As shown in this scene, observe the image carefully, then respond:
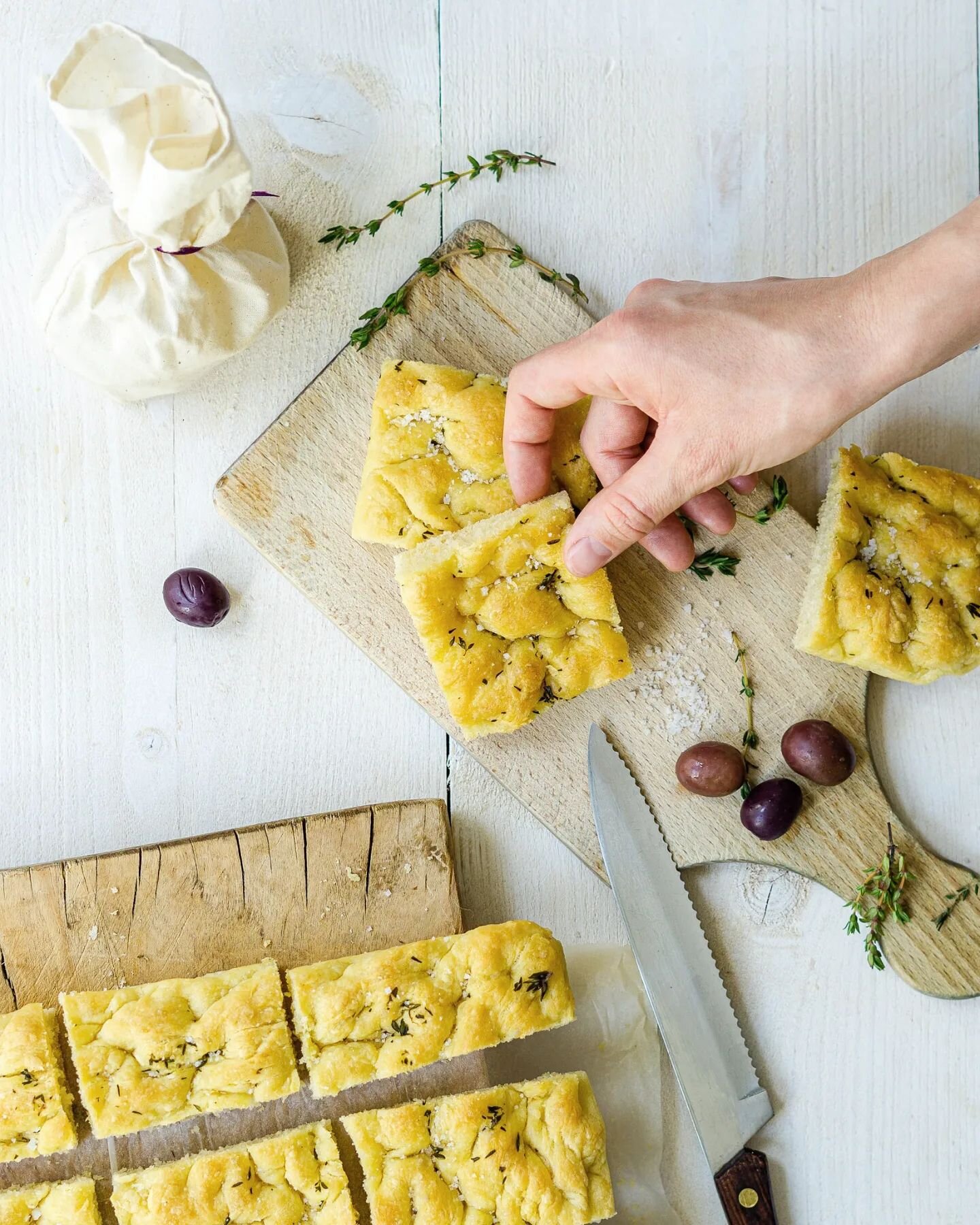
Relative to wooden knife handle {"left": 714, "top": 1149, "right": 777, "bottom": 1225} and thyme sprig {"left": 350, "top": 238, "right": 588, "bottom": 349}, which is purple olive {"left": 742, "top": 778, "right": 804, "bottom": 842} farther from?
thyme sprig {"left": 350, "top": 238, "right": 588, "bottom": 349}

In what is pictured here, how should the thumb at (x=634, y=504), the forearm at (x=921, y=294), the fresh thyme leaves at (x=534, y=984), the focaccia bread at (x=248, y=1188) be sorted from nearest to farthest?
the forearm at (x=921, y=294) → the thumb at (x=634, y=504) → the focaccia bread at (x=248, y=1188) → the fresh thyme leaves at (x=534, y=984)

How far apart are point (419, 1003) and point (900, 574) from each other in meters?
1.79

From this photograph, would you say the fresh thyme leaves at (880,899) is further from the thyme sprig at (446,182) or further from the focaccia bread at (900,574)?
the thyme sprig at (446,182)

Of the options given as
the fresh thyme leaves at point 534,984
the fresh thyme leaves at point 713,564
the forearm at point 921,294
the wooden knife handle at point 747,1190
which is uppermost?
the forearm at point 921,294

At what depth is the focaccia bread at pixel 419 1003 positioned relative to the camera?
2.75 metres

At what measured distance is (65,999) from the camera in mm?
2727

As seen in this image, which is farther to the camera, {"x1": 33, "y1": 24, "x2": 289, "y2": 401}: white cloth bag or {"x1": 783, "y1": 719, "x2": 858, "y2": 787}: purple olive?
{"x1": 783, "y1": 719, "x2": 858, "y2": 787}: purple olive

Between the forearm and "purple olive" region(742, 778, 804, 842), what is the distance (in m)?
1.17

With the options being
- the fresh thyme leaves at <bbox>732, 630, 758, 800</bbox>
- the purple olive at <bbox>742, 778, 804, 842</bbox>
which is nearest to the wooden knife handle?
the purple olive at <bbox>742, 778, 804, 842</bbox>

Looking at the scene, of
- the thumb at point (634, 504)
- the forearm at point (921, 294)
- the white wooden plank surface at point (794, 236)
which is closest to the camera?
the forearm at point (921, 294)

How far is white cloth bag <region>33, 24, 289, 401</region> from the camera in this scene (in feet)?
8.30

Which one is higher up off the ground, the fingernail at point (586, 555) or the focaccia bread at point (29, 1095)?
the fingernail at point (586, 555)

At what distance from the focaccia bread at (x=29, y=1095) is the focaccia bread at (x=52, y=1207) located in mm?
99

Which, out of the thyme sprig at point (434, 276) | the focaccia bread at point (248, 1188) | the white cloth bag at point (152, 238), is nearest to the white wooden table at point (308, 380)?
the thyme sprig at point (434, 276)
